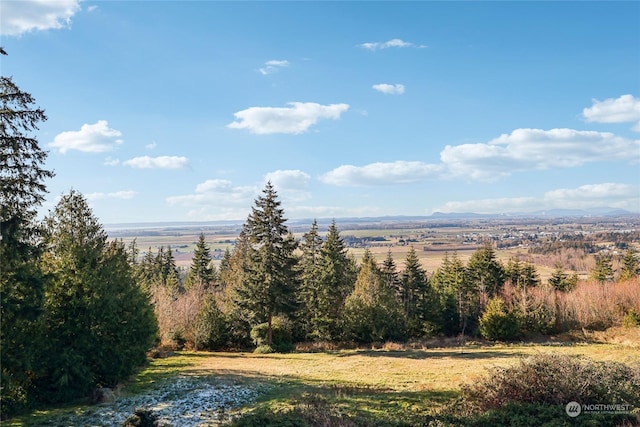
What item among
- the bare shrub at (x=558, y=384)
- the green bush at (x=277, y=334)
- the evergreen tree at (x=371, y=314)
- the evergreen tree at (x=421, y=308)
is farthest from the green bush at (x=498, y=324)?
the bare shrub at (x=558, y=384)

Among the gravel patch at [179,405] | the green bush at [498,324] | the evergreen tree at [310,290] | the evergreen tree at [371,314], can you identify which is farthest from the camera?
the green bush at [498,324]

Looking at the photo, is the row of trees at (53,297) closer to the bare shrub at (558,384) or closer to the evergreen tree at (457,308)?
the bare shrub at (558,384)

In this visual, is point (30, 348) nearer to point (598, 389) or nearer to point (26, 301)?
point (26, 301)

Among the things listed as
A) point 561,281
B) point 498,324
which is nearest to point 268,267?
point 498,324

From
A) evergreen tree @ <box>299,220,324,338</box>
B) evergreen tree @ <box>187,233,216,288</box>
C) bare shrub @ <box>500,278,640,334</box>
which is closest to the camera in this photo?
evergreen tree @ <box>299,220,324,338</box>

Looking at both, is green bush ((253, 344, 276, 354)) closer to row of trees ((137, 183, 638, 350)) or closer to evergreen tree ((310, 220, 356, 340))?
row of trees ((137, 183, 638, 350))

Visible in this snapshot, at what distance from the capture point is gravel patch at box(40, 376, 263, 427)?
13578 millimetres

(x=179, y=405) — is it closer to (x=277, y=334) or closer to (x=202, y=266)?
(x=277, y=334)

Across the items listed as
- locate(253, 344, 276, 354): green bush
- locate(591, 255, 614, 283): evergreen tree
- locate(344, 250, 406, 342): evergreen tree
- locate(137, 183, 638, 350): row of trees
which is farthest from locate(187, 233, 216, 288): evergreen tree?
locate(591, 255, 614, 283): evergreen tree

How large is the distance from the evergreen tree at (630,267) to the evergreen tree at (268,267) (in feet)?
167

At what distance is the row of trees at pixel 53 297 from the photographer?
14203 millimetres

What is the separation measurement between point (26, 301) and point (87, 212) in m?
5.68

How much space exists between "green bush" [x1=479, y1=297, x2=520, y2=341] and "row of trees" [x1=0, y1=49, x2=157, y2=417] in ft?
108

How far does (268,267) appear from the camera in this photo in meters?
32.1
